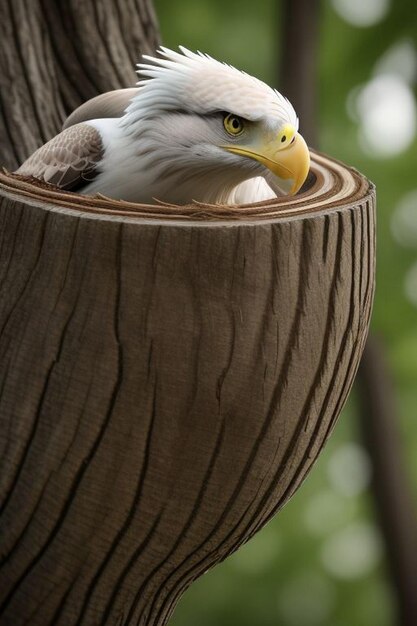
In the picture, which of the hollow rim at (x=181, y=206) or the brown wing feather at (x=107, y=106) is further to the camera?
the brown wing feather at (x=107, y=106)

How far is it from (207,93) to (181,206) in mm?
196

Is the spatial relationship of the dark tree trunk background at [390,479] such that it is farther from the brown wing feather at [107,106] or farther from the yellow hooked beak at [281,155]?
the yellow hooked beak at [281,155]

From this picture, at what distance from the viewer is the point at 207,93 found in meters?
1.29

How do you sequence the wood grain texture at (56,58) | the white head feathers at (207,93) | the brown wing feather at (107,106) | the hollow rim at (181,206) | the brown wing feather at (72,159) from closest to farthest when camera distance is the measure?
the hollow rim at (181,206) < the white head feathers at (207,93) < the brown wing feather at (72,159) < the brown wing feather at (107,106) < the wood grain texture at (56,58)

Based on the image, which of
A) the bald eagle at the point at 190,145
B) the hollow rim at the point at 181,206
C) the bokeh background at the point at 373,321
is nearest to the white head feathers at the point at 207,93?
the bald eagle at the point at 190,145

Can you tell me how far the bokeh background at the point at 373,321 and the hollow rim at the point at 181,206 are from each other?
8.25ft

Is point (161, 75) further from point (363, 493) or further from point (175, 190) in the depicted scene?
point (363, 493)

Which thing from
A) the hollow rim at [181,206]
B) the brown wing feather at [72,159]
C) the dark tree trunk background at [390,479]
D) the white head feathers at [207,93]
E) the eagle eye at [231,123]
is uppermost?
the dark tree trunk background at [390,479]

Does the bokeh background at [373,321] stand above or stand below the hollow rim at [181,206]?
above

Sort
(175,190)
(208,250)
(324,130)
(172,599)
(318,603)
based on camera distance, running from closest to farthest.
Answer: (208,250), (175,190), (172,599), (324,130), (318,603)

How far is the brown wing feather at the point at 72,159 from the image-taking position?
4.51 feet

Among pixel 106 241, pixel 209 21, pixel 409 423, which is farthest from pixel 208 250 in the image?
pixel 409 423

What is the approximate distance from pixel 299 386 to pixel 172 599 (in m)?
0.42

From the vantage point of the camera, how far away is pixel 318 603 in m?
4.73
